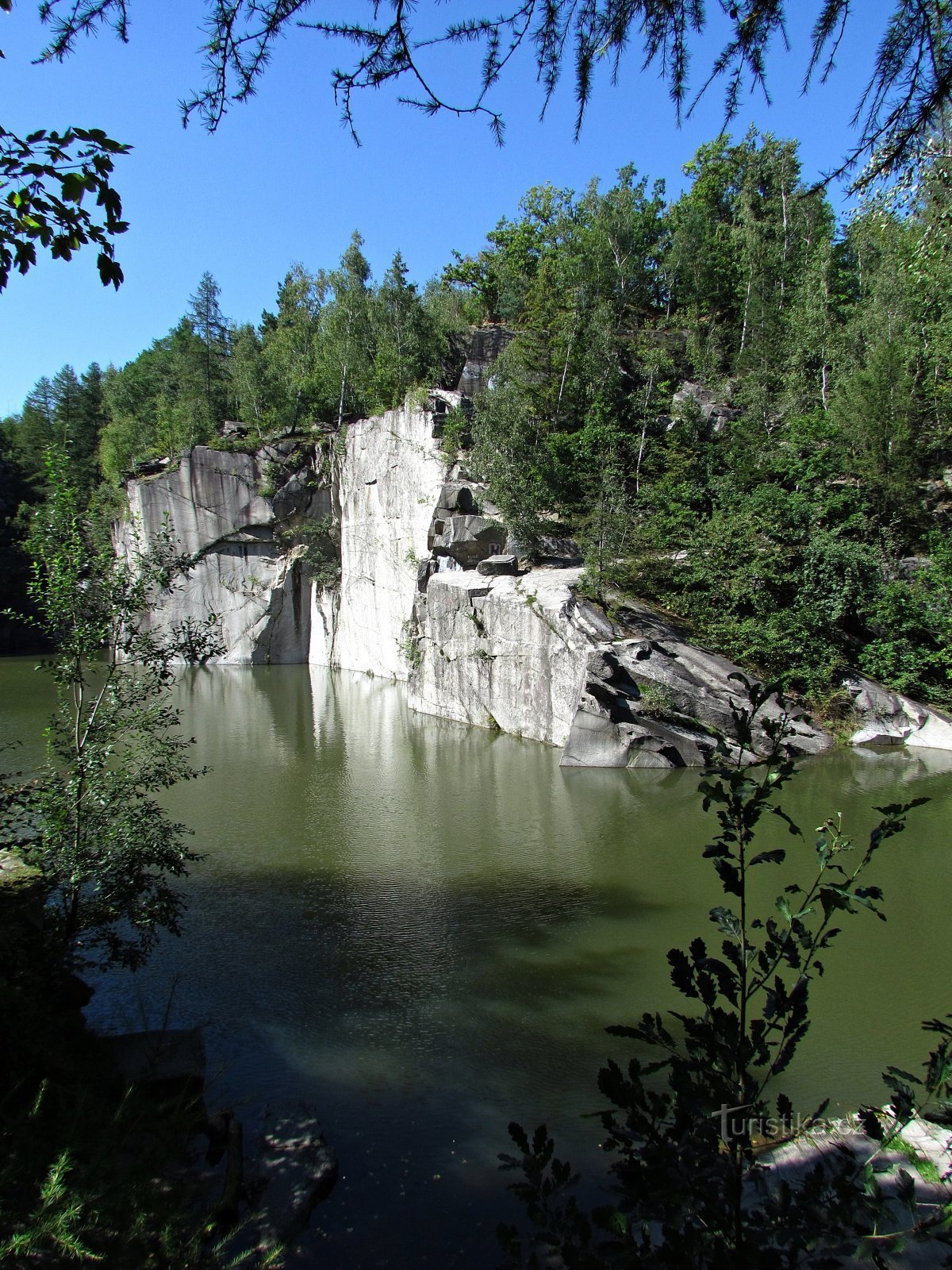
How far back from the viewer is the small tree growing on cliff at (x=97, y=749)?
595 centimetres

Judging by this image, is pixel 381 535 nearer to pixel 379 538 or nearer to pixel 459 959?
pixel 379 538

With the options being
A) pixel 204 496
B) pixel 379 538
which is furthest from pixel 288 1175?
pixel 204 496

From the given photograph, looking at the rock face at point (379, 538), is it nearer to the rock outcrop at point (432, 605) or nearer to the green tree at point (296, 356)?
the rock outcrop at point (432, 605)

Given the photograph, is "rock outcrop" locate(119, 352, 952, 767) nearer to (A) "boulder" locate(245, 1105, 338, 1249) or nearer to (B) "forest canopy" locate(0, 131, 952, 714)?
(B) "forest canopy" locate(0, 131, 952, 714)

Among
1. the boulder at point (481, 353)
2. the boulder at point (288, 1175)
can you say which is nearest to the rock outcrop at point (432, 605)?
the boulder at point (481, 353)

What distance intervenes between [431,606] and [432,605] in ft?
0.14

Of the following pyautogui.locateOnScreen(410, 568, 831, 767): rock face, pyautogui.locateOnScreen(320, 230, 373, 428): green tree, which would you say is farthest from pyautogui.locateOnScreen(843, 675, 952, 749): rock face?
pyautogui.locateOnScreen(320, 230, 373, 428): green tree

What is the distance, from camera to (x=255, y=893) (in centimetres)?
896

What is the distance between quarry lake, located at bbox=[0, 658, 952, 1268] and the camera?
16.3ft

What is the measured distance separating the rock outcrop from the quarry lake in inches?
76.3

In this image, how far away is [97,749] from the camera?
246 inches

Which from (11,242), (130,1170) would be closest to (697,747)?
(130,1170)

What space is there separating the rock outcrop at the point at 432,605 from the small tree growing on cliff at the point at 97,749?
2.74 feet

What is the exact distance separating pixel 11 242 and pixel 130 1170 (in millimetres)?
4049
